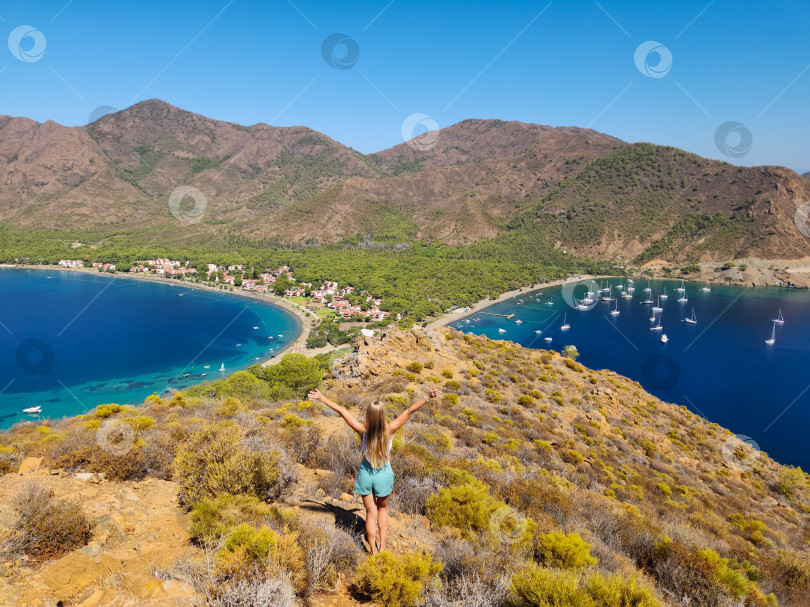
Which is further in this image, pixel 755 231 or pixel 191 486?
pixel 755 231

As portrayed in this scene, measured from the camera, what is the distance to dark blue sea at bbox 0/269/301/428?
44562 millimetres

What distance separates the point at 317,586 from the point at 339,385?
11222 mm

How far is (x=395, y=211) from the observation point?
6329 inches

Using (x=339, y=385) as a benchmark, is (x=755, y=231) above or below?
above

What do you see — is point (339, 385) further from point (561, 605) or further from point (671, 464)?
point (671, 464)

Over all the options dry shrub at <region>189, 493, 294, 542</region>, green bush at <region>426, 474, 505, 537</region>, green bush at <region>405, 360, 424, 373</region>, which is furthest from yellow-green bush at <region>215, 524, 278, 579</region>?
green bush at <region>405, 360, 424, 373</region>

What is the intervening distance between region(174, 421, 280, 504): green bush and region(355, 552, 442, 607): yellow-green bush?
6.58 feet

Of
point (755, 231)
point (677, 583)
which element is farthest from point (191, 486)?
point (755, 231)

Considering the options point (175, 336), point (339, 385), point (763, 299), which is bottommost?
point (175, 336)

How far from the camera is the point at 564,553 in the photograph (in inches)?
167

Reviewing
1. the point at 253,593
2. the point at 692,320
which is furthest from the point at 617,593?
the point at 692,320

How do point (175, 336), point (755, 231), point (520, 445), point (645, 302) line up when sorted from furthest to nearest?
point (755, 231), point (645, 302), point (175, 336), point (520, 445)

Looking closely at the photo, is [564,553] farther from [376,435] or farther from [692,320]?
[692,320]

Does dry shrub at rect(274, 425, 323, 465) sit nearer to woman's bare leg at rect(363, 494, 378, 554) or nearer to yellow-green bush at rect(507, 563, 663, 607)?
woman's bare leg at rect(363, 494, 378, 554)
